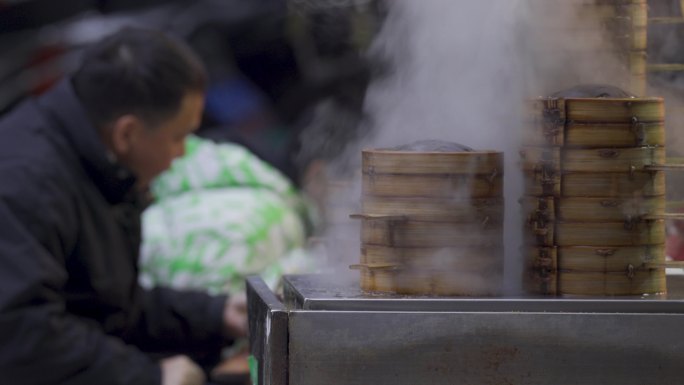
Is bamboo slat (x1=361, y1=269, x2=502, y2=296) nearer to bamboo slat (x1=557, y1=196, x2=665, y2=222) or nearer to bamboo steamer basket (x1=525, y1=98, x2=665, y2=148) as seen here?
bamboo slat (x1=557, y1=196, x2=665, y2=222)

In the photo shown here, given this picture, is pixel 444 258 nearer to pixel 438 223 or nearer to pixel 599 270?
pixel 438 223

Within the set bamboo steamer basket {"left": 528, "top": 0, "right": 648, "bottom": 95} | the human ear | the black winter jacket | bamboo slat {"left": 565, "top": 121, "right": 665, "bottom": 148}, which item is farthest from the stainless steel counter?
the human ear

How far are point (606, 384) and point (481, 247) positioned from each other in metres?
0.41

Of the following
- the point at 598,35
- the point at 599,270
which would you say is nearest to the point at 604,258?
the point at 599,270

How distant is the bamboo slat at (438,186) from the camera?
2473 millimetres

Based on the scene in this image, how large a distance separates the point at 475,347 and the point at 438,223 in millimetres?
312

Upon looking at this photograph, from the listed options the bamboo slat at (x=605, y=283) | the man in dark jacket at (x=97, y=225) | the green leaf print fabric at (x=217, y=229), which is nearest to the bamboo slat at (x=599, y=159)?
the bamboo slat at (x=605, y=283)

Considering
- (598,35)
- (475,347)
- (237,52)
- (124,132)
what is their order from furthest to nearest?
(237,52) < (124,132) < (598,35) < (475,347)

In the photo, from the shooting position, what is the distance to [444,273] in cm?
247

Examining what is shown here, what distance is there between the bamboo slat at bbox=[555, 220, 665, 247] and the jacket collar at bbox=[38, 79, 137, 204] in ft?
7.53

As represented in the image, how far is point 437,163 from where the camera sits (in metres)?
2.46

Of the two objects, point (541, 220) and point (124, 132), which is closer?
point (541, 220)

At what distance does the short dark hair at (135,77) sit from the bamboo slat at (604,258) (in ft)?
7.86

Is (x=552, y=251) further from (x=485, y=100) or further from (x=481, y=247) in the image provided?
(x=485, y=100)
